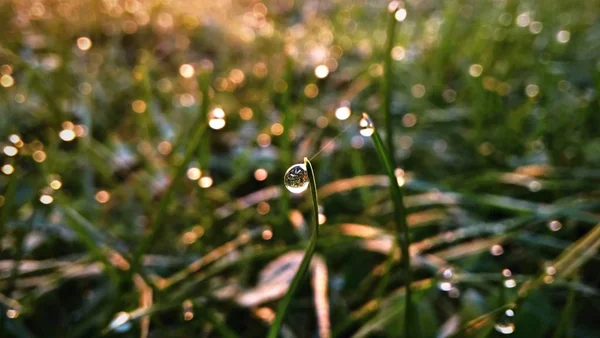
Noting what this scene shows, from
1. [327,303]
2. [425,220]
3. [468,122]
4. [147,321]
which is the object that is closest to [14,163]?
[147,321]

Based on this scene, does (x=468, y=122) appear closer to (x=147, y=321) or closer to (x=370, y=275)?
(x=370, y=275)

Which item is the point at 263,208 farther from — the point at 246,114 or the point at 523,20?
the point at 523,20

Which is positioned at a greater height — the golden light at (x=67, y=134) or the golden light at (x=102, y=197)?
the golden light at (x=67, y=134)

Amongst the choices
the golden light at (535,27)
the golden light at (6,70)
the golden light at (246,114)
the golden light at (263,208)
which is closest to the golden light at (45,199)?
the golden light at (263,208)

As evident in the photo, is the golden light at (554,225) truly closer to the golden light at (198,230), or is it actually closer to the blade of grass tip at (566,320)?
the blade of grass tip at (566,320)

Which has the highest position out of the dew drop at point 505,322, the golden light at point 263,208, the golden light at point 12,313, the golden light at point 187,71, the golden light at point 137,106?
the golden light at point 187,71

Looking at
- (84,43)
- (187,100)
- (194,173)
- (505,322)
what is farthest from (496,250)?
(84,43)

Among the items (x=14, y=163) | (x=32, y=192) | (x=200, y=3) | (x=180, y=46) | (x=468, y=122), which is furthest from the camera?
(x=200, y=3)
